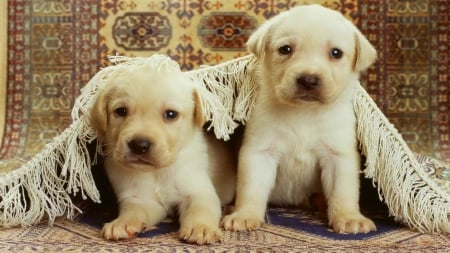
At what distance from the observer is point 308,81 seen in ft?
7.72

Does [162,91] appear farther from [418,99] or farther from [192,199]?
[418,99]

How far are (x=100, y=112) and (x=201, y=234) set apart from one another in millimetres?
545

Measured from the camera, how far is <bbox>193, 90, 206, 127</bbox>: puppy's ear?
252cm

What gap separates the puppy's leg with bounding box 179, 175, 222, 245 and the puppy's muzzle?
19.1 inches

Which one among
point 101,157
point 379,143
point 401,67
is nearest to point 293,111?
point 379,143

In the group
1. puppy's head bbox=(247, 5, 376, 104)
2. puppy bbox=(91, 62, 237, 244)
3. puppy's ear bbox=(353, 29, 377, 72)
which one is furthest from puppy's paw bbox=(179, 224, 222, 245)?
puppy's ear bbox=(353, 29, 377, 72)

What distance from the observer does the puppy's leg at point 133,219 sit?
2.25 metres

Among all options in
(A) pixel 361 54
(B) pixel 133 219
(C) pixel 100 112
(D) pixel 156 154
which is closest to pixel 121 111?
(C) pixel 100 112

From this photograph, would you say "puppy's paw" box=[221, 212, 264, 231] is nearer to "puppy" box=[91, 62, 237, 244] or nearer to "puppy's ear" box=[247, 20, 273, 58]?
"puppy" box=[91, 62, 237, 244]

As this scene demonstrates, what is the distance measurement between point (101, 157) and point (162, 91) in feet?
1.79

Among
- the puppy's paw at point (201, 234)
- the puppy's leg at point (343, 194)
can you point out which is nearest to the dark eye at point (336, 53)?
the puppy's leg at point (343, 194)

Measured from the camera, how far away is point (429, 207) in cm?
244

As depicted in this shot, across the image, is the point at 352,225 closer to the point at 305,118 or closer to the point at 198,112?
the point at 305,118

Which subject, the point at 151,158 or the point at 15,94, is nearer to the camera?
the point at 151,158
